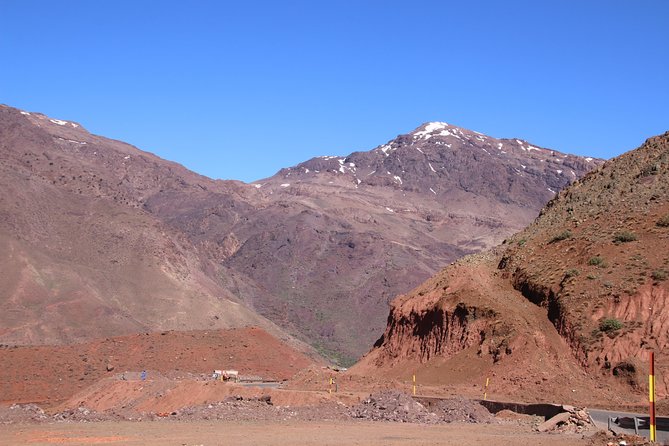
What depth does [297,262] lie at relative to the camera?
173m

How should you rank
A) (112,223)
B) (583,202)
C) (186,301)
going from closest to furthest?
1. (583,202)
2. (186,301)
3. (112,223)

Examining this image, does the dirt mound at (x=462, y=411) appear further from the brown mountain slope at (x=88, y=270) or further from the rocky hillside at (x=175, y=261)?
the rocky hillside at (x=175, y=261)

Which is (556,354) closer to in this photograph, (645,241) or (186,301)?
(645,241)

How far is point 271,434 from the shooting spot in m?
25.0

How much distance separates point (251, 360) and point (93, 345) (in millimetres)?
10364

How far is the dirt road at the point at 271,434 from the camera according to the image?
909 inches

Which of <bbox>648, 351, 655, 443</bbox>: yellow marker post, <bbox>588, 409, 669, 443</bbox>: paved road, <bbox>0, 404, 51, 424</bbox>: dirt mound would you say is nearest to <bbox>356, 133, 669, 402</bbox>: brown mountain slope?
<bbox>588, 409, 669, 443</bbox>: paved road

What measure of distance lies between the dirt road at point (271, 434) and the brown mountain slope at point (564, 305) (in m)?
10.4

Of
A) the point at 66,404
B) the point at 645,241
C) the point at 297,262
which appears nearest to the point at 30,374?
the point at 66,404

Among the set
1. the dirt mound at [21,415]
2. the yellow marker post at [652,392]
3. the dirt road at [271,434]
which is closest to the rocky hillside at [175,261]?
the dirt mound at [21,415]

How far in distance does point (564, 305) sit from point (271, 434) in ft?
63.3

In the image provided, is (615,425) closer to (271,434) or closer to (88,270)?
(271,434)

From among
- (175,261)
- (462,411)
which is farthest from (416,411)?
(175,261)

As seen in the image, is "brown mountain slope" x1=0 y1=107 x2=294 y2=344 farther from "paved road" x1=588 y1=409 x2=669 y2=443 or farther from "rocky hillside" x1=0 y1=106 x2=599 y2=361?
"paved road" x1=588 y1=409 x2=669 y2=443
